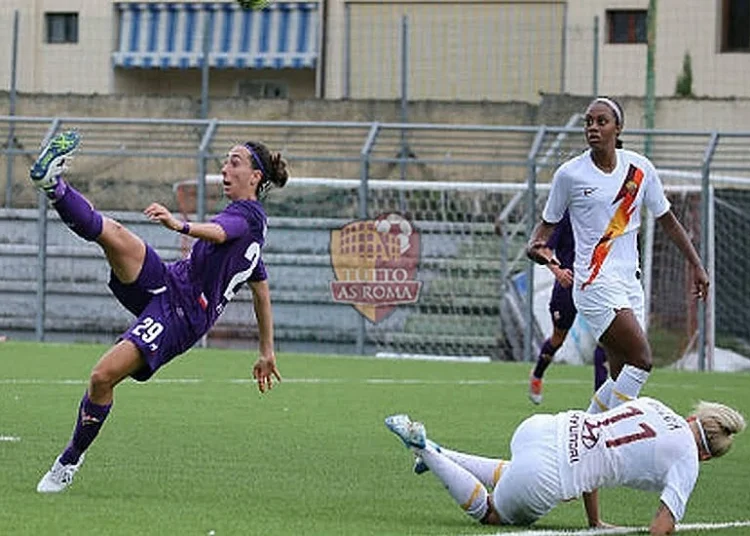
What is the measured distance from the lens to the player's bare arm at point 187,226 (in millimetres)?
9852

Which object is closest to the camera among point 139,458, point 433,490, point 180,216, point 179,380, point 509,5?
point 433,490

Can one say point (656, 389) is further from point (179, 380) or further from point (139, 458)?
point (139, 458)

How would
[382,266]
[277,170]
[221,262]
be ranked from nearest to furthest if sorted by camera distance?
[221,262]
[277,170]
[382,266]

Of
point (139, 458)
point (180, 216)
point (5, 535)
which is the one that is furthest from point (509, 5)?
point (5, 535)

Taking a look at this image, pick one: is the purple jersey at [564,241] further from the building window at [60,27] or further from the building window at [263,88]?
the building window at [263,88]

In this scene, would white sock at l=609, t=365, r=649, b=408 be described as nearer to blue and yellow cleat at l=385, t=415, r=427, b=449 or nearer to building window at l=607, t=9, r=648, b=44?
blue and yellow cleat at l=385, t=415, r=427, b=449

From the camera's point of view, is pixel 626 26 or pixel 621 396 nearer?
pixel 621 396

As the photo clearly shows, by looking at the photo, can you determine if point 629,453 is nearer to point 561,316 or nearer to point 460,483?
point 460,483

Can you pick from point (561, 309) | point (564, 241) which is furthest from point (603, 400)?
point (561, 309)

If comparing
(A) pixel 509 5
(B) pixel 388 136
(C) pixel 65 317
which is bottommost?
(C) pixel 65 317

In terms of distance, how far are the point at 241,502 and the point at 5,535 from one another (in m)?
1.93

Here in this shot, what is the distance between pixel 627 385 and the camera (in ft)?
36.7

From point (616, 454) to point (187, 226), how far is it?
7.74 ft

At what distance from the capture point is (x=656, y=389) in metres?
21.1
